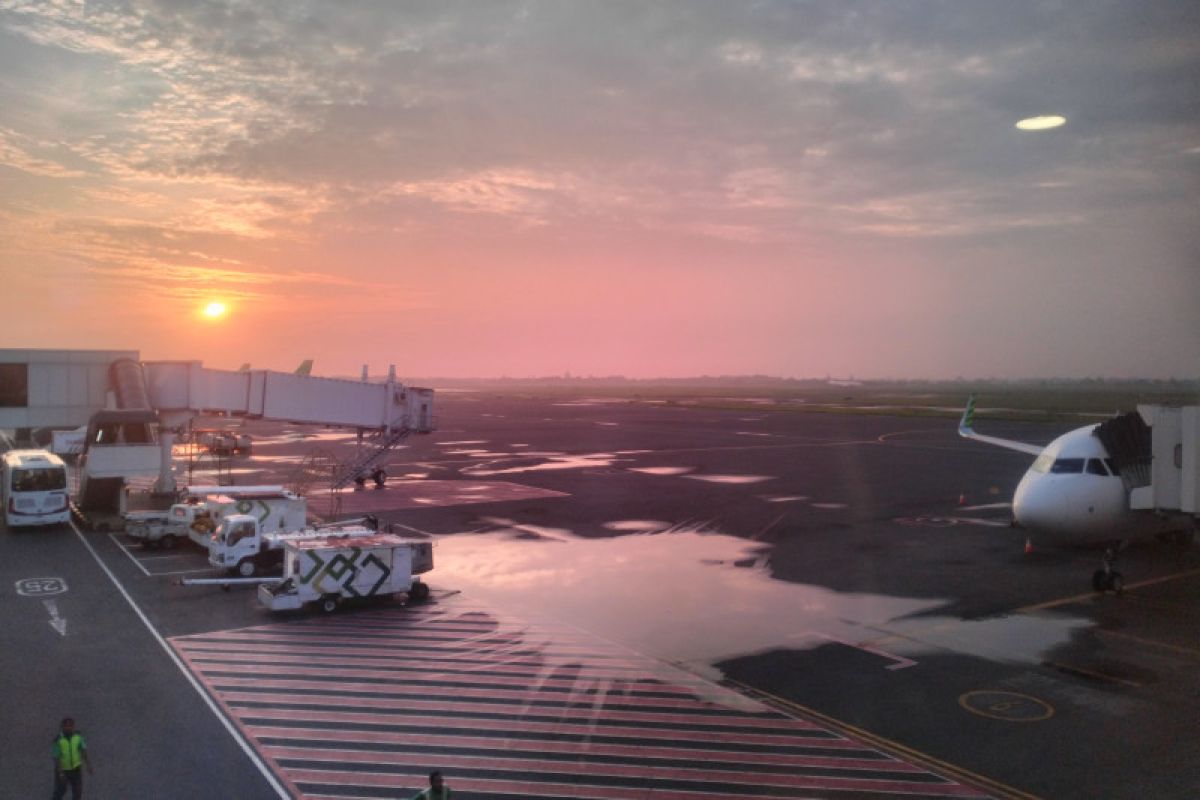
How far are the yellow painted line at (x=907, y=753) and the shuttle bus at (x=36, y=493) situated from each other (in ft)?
139

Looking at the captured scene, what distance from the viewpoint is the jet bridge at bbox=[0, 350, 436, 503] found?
49344 millimetres

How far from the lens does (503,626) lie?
89.9 ft

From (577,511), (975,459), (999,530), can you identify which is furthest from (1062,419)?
(577,511)

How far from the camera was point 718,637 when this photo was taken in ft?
84.9

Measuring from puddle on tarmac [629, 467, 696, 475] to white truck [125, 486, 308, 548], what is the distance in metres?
34.1

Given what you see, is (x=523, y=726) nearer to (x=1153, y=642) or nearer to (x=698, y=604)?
(x=698, y=604)

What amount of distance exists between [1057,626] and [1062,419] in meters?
103

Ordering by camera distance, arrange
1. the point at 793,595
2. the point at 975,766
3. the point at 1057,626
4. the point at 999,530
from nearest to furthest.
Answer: the point at 975,766, the point at 1057,626, the point at 793,595, the point at 999,530

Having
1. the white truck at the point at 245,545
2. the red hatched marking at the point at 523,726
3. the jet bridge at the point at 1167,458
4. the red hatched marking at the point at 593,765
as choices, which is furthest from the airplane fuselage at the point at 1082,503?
the white truck at the point at 245,545

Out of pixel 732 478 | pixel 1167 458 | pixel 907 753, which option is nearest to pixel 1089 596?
pixel 1167 458

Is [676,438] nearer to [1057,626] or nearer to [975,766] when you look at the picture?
[1057,626]

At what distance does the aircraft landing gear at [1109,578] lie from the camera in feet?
101

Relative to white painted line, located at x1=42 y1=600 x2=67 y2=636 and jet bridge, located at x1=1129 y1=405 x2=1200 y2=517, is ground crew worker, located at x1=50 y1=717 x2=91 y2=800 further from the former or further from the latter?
jet bridge, located at x1=1129 y1=405 x2=1200 y2=517

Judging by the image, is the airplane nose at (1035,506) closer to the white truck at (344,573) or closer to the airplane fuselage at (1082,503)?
the airplane fuselage at (1082,503)
